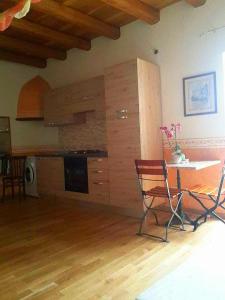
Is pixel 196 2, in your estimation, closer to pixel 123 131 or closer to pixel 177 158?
pixel 123 131

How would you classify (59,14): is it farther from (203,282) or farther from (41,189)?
(203,282)

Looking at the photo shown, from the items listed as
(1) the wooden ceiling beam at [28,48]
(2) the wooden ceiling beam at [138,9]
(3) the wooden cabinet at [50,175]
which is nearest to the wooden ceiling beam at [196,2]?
(2) the wooden ceiling beam at [138,9]

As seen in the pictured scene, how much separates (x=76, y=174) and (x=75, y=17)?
234 cm

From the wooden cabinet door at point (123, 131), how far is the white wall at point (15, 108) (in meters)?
2.27

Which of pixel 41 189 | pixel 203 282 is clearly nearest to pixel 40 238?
pixel 203 282

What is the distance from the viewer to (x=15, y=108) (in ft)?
18.2

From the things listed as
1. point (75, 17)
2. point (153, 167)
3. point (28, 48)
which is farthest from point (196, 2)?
point (28, 48)

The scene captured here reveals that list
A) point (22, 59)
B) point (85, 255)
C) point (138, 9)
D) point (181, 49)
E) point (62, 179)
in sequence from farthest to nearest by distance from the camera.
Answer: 1. point (22, 59)
2. point (62, 179)
3. point (181, 49)
4. point (138, 9)
5. point (85, 255)

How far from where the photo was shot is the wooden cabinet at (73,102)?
4.23 metres

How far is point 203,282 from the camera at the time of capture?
5.76ft

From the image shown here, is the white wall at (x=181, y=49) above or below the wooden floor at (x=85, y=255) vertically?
above

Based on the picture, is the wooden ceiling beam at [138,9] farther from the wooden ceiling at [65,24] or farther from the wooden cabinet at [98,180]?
the wooden cabinet at [98,180]

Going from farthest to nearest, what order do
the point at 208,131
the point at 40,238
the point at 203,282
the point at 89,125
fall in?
1. the point at 89,125
2. the point at 208,131
3. the point at 40,238
4. the point at 203,282

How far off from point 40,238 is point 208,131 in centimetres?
243
